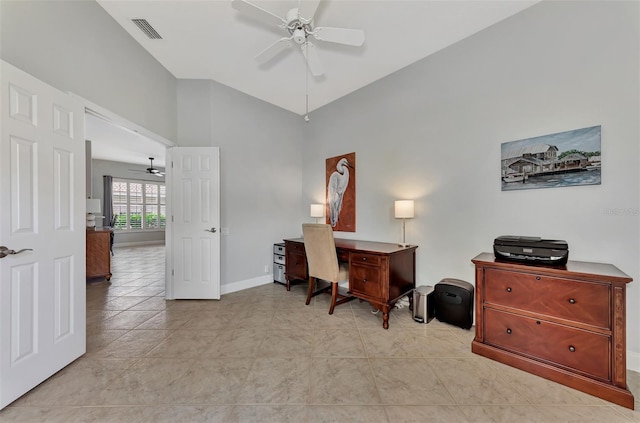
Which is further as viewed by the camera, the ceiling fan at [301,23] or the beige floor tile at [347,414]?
the ceiling fan at [301,23]

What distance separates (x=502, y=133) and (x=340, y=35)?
1.80 meters

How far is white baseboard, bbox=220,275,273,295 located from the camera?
354 cm

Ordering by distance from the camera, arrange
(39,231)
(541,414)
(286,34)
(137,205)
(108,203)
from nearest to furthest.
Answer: (541,414) → (39,231) → (286,34) → (108,203) → (137,205)

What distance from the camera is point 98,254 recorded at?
424cm

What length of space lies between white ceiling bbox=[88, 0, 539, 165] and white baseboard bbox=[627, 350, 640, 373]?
2993mm

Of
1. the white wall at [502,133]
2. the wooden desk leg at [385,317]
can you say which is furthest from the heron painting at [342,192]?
the wooden desk leg at [385,317]

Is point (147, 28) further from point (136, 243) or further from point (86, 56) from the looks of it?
point (136, 243)

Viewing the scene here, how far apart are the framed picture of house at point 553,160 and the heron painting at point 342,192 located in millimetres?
1875

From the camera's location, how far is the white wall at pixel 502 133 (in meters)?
1.81

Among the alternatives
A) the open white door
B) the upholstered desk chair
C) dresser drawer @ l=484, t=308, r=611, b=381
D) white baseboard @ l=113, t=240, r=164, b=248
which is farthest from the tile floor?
white baseboard @ l=113, t=240, r=164, b=248

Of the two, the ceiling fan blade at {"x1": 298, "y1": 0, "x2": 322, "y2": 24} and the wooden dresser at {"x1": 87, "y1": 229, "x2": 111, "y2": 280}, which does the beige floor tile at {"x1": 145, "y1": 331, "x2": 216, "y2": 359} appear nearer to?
the ceiling fan blade at {"x1": 298, "y1": 0, "x2": 322, "y2": 24}

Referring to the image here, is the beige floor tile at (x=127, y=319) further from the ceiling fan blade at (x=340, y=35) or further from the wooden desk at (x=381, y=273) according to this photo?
the ceiling fan blade at (x=340, y=35)

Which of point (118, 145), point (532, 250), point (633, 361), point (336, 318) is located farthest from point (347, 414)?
point (118, 145)

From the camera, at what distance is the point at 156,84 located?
A: 9.77ft
